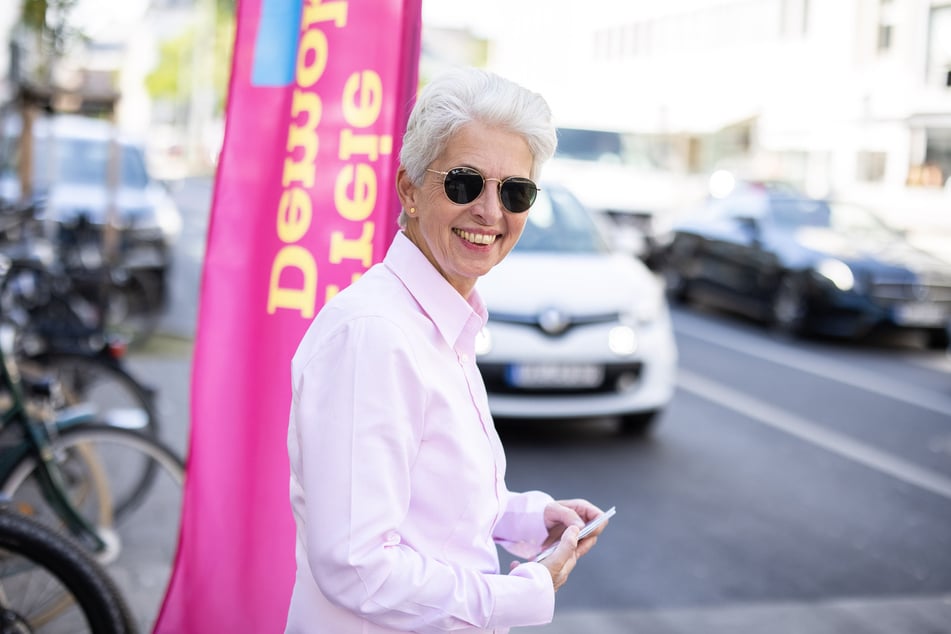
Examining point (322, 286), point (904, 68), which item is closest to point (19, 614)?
point (322, 286)

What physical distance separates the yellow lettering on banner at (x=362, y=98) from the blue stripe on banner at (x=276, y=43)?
0.59 feet

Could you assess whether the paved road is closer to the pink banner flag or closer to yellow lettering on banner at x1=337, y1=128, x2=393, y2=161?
the pink banner flag

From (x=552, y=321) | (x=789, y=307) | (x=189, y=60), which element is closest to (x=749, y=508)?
(x=552, y=321)

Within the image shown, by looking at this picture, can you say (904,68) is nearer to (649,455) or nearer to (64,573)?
(649,455)

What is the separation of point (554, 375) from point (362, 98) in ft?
14.1

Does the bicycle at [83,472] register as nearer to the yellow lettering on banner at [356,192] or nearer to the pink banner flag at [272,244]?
the pink banner flag at [272,244]

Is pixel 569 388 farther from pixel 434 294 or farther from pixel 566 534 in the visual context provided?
pixel 434 294

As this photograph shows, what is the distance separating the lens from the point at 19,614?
2.75 m

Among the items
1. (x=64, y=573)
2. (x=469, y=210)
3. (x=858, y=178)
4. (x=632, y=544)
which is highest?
(x=858, y=178)

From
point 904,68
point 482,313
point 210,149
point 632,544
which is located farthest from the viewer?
point 210,149

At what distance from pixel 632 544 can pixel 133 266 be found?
290 inches

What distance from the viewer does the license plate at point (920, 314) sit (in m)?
11.5

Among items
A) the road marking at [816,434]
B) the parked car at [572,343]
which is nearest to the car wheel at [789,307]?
the road marking at [816,434]

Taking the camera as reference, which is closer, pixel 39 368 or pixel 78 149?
pixel 39 368
